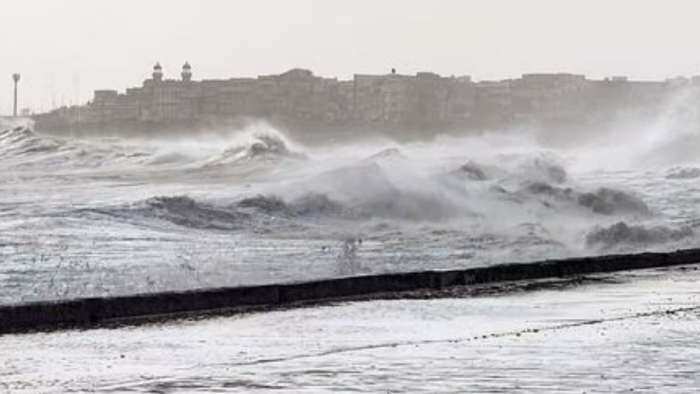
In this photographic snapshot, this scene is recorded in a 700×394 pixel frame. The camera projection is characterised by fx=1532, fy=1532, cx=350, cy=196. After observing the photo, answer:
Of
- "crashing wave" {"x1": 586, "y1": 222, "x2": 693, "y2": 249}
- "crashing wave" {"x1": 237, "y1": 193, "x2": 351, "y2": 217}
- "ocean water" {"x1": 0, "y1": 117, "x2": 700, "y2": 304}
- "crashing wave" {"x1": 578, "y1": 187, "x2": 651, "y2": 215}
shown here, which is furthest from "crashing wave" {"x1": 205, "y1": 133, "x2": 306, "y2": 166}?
"crashing wave" {"x1": 586, "y1": 222, "x2": 693, "y2": 249}

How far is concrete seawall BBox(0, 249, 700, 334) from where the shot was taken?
31.7ft

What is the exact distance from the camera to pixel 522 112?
504 feet

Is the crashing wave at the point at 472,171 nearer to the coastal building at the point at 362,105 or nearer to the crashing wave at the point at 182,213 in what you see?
the crashing wave at the point at 182,213

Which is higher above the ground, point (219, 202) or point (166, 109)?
point (166, 109)

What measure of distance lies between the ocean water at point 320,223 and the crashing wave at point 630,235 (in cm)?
5

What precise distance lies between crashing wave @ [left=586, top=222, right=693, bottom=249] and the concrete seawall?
31.5 feet

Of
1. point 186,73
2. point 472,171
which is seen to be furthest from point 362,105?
point 472,171

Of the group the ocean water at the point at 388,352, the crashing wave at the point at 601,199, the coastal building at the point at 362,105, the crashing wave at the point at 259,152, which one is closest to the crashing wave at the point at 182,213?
the crashing wave at the point at 601,199

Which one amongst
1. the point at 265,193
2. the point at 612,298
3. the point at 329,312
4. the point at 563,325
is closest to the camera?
the point at 563,325

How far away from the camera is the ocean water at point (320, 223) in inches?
679

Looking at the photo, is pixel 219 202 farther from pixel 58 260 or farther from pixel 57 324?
pixel 57 324

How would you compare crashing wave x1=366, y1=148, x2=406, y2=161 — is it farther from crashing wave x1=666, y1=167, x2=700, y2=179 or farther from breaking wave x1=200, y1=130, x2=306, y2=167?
crashing wave x1=666, y1=167, x2=700, y2=179

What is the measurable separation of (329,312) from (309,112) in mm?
148559

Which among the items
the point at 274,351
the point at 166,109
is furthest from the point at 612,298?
the point at 166,109
